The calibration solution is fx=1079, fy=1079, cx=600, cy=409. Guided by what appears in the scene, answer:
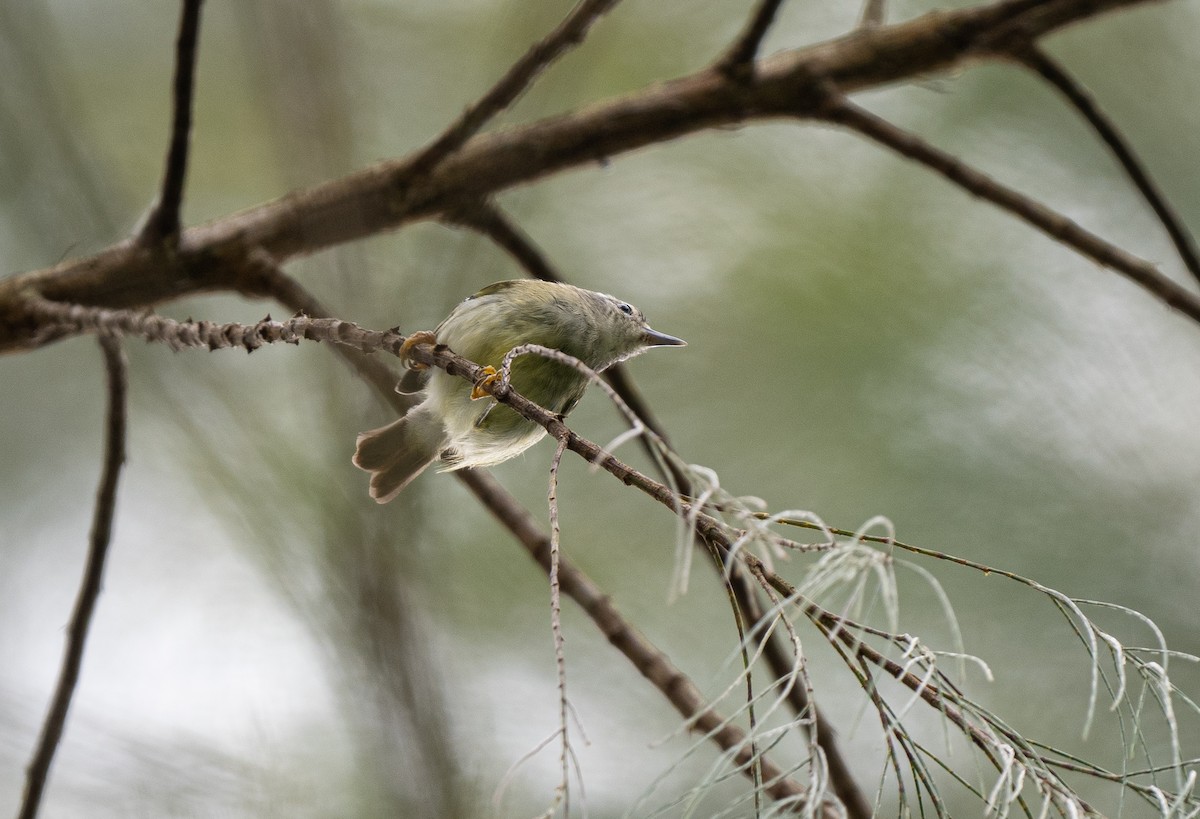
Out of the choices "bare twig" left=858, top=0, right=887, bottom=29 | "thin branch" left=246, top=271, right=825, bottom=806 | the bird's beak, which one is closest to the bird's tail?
"thin branch" left=246, top=271, right=825, bottom=806

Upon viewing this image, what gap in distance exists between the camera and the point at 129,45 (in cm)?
320

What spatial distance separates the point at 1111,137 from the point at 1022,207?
0.60 feet

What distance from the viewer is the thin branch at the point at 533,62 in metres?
1.56

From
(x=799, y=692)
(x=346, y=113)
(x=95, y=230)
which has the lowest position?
(x=799, y=692)

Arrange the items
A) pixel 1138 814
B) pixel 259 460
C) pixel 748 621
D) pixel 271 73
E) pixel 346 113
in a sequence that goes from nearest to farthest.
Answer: pixel 1138 814
pixel 271 73
pixel 346 113
pixel 748 621
pixel 259 460

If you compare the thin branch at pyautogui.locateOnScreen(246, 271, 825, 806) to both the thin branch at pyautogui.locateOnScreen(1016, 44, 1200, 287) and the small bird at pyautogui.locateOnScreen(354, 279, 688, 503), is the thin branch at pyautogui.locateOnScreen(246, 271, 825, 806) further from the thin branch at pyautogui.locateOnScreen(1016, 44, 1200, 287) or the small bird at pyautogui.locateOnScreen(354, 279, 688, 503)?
the thin branch at pyautogui.locateOnScreen(1016, 44, 1200, 287)

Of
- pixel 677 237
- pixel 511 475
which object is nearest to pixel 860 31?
pixel 677 237

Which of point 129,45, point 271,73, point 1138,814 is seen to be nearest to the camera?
point 1138,814

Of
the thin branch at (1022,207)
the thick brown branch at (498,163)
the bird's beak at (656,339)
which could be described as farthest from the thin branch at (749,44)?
the bird's beak at (656,339)

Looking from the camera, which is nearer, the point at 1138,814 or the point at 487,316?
the point at 1138,814

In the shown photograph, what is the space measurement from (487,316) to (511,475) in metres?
0.99

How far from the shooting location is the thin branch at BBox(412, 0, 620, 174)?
5.13 ft

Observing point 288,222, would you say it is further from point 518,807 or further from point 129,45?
Answer: point 129,45

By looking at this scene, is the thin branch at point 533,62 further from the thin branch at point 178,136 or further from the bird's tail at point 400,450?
the bird's tail at point 400,450
